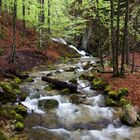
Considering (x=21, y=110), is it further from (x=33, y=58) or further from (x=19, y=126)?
(x=33, y=58)

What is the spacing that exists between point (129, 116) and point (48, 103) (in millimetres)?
3928

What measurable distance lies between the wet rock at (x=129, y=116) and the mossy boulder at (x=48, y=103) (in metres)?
3.39

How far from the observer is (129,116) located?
40.8 ft

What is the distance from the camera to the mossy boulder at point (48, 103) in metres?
13.8

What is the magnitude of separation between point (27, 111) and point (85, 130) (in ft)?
9.89

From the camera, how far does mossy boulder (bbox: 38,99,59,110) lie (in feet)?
45.4

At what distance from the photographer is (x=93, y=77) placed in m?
19.8

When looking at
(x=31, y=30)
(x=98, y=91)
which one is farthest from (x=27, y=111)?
(x=31, y=30)

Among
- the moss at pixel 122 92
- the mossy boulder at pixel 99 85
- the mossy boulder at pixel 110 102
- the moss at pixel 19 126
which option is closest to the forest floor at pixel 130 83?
the moss at pixel 122 92

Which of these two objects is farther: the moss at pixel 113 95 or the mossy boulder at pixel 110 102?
the moss at pixel 113 95

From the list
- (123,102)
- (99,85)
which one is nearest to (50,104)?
(123,102)

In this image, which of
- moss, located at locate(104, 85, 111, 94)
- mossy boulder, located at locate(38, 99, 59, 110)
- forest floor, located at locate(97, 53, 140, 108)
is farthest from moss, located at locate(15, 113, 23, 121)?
moss, located at locate(104, 85, 111, 94)

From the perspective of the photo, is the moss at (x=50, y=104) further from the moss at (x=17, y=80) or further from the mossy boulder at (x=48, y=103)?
the moss at (x=17, y=80)

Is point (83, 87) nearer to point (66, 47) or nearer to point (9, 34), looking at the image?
point (9, 34)
